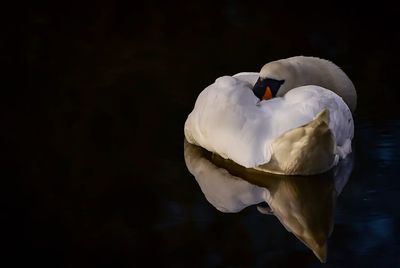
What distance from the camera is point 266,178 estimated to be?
8.05 ft

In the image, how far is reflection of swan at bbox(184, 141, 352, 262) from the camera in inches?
88.3

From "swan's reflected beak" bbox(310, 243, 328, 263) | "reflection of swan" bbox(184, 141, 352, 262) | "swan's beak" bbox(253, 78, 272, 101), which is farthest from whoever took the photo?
"swan's beak" bbox(253, 78, 272, 101)

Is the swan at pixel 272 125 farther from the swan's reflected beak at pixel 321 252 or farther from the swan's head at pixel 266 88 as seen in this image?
the swan's reflected beak at pixel 321 252

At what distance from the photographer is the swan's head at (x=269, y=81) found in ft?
8.57

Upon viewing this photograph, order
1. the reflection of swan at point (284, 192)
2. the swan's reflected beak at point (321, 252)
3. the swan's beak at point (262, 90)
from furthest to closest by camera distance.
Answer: the swan's beak at point (262, 90), the reflection of swan at point (284, 192), the swan's reflected beak at point (321, 252)

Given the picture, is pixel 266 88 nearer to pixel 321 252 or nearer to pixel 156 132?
pixel 156 132

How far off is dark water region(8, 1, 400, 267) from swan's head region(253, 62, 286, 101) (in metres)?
0.26

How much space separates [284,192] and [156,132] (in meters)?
0.55

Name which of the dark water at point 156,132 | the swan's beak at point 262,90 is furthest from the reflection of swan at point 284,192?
the swan's beak at point 262,90

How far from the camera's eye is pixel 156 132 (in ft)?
9.23

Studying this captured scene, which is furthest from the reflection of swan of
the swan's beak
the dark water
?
the swan's beak

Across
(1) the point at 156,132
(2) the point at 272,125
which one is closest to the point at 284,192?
(2) the point at 272,125

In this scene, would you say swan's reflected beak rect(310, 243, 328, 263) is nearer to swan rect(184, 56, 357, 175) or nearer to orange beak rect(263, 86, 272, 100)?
swan rect(184, 56, 357, 175)

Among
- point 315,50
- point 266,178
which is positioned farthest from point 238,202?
point 315,50
